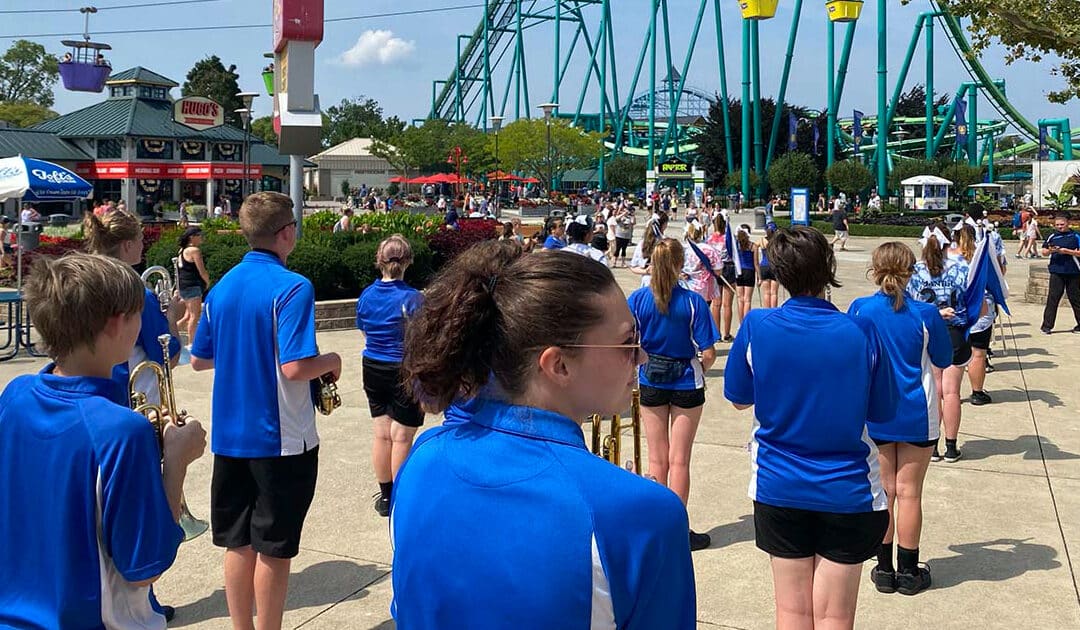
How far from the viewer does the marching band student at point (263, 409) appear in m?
3.76

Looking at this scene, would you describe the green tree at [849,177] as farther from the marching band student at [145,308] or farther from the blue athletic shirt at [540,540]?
the blue athletic shirt at [540,540]

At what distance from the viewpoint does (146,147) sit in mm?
49688

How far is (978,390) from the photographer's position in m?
9.07

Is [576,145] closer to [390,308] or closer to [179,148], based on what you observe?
[179,148]

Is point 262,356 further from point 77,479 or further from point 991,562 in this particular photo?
point 991,562

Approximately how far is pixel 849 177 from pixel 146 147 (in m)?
36.7

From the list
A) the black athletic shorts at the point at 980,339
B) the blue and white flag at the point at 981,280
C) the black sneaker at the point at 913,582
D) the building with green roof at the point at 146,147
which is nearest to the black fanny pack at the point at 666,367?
the black sneaker at the point at 913,582

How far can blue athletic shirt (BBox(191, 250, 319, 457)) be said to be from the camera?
374cm

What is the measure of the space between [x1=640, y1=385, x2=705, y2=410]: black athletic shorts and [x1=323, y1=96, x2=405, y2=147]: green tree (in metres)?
62.4

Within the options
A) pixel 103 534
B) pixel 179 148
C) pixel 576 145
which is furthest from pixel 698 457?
pixel 576 145

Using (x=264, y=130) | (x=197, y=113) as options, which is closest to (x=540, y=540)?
(x=197, y=113)

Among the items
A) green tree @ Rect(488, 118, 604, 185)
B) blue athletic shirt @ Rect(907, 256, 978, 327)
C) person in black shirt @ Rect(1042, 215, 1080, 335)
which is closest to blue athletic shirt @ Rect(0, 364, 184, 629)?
blue athletic shirt @ Rect(907, 256, 978, 327)

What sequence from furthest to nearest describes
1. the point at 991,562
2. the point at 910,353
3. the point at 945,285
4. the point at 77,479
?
the point at 945,285, the point at 991,562, the point at 910,353, the point at 77,479

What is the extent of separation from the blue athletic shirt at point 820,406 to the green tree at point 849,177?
5019 centimetres
